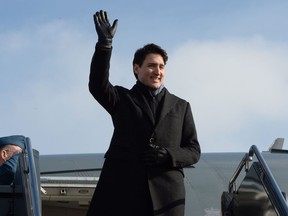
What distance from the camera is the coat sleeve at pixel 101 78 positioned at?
12.4ft

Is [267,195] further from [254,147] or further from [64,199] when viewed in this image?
[64,199]

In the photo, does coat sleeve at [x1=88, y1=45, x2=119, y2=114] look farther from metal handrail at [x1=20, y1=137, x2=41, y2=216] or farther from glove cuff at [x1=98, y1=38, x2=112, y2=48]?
metal handrail at [x1=20, y1=137, x2=41, y2=216]

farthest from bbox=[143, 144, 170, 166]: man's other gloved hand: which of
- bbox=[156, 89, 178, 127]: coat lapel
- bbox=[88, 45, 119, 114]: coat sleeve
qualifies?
bbox=[88, 45, 119, 114]: coat sleeve

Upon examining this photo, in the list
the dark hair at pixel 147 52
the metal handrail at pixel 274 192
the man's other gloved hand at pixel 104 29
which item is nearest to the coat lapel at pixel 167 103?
the dark hair at pixel 147 52

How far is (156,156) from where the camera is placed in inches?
152

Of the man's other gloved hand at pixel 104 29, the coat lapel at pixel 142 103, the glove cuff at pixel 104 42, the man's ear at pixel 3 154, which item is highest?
the man's other gloved hand at pixel 104 29

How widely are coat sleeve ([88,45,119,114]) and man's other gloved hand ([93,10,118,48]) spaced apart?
4 cm

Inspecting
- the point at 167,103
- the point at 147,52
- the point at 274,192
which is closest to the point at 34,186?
the point at 167,103

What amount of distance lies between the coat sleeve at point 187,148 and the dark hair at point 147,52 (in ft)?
1.19

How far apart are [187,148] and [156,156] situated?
263 millimetres

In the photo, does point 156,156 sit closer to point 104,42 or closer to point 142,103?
point 142,103

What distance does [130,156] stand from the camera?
3.93 metres

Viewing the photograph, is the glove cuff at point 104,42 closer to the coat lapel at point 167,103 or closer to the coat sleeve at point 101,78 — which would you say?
the coat sleeve at point 101,78

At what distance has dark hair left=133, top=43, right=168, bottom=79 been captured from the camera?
410 centimetres
